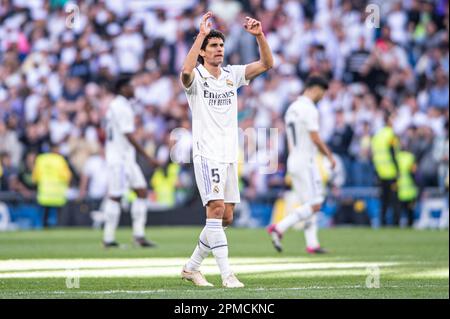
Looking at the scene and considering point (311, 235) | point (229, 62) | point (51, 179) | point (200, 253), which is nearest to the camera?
point (200, 253)

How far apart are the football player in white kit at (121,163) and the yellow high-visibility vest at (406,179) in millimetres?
9283

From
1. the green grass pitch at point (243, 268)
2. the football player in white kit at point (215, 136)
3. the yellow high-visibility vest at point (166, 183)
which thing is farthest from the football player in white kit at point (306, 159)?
the yellow high-visibility vest at point (166, 183)

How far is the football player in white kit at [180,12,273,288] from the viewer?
1044 centimetres

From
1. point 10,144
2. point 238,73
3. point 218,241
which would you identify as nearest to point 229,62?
point 10,144

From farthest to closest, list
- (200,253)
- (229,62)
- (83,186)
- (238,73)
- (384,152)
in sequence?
1. (229,62)
2. (83,186)
3. (384,152)
4. (238,73)
5. (200,253)

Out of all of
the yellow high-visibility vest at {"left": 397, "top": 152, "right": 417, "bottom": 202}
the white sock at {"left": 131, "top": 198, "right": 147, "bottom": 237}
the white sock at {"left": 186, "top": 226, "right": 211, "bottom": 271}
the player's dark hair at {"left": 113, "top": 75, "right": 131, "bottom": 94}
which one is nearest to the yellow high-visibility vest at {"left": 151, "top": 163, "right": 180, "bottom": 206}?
the yellow high-visibility vest at {"left": 397, "top": 152, "right": 417, "bottom": 202}

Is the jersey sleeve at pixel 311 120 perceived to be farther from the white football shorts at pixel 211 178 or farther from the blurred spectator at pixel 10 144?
the blurred spectator at pixel 10 144

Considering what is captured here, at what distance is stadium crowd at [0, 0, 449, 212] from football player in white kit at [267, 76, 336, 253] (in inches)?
371

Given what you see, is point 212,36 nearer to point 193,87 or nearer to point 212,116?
point 193,87

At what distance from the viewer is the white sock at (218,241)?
10391 mm

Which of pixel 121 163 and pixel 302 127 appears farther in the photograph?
pixel 121 163

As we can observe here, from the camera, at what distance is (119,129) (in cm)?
1766

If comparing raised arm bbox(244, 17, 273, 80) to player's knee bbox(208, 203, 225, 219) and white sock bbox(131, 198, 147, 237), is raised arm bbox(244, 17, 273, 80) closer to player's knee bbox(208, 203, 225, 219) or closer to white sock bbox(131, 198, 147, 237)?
player's knee bbox(208, 203, 225, 219)

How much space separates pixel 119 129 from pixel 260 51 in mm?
7222
